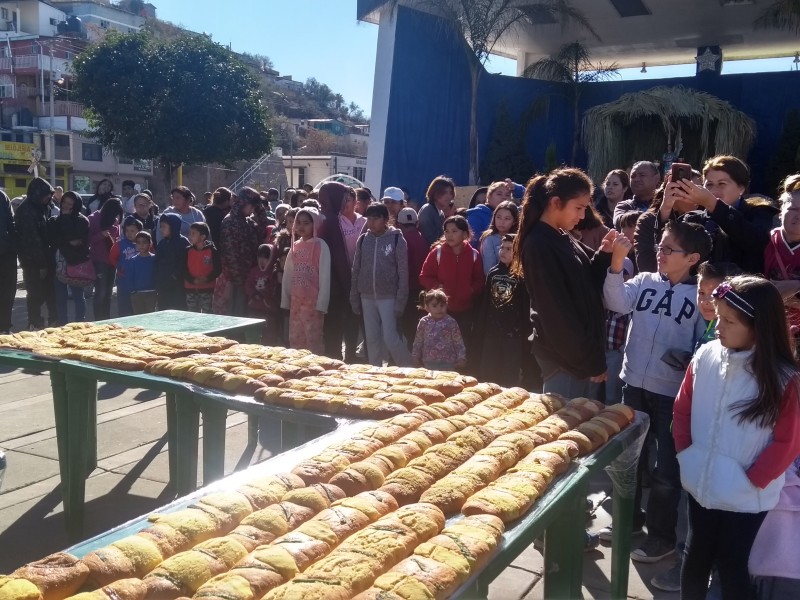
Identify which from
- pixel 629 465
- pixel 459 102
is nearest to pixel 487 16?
pixel 459 102

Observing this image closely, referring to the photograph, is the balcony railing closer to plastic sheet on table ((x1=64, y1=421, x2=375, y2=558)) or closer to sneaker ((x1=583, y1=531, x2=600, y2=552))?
sneaker ((x1=583, y1=531, x2=600, y2=552))

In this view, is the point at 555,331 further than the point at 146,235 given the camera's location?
No

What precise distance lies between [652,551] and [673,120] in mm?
13552

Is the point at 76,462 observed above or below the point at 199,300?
below

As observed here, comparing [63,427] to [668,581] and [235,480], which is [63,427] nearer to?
[235,480]

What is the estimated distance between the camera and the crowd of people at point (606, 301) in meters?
2.59

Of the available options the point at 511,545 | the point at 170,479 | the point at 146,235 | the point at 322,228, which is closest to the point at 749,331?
the point at 511,545

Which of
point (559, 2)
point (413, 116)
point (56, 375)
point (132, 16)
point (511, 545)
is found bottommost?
point (56, 375)

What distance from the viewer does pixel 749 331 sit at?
101 inches

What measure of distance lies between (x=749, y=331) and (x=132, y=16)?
7368 cm

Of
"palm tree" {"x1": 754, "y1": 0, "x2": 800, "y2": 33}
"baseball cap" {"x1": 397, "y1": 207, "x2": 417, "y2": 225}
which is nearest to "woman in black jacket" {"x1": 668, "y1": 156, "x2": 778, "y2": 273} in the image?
"baseball cap" {"x1": 397, "y1": 207, "x2": 417, "y2": 225}

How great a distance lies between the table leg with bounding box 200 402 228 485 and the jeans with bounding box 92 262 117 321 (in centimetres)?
553

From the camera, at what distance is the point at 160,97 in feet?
87.7

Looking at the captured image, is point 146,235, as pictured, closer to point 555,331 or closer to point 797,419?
point 555,331
